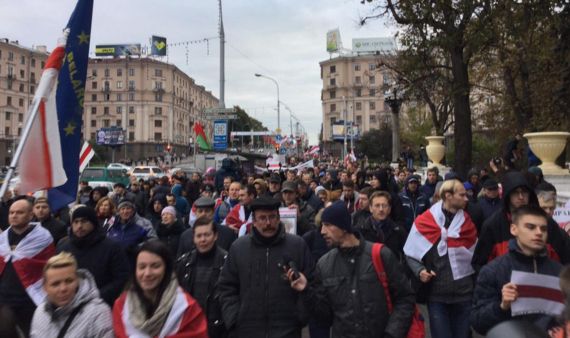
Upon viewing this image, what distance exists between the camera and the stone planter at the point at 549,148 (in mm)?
11539

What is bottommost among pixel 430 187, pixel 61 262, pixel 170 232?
pixel 170 232

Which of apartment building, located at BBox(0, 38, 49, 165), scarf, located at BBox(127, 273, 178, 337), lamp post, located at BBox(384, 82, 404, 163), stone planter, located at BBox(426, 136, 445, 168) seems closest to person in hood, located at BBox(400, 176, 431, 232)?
scarf, located at BBox(127, 273, 178, 337)

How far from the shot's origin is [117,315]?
9.97ft

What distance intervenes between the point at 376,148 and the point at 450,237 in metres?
57.2

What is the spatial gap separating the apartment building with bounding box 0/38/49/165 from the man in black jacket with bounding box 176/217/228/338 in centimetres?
8096

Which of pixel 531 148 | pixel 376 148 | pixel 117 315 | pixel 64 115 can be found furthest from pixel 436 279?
pixel 376 148

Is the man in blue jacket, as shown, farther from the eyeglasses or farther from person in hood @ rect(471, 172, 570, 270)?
the eyeglasses

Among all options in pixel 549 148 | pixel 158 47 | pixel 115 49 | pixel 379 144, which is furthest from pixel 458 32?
pixel 115 49

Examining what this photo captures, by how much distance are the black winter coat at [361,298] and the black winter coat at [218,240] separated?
5.46ft

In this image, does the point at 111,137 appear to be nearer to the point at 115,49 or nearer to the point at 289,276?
the point at 115,49

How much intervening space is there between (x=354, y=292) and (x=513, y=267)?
101 centimetres

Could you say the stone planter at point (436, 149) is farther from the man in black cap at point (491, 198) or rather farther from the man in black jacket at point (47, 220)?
the man in black jacket at point (47, 220)

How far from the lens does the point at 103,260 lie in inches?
166

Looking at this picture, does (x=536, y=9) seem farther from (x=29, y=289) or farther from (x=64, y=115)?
(x=29, y=289)
